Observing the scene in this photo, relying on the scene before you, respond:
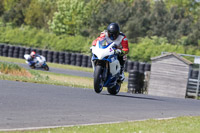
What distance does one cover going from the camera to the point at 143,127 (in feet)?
24.9

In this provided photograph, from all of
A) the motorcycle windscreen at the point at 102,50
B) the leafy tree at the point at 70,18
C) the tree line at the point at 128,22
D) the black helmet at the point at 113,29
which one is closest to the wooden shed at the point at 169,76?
the black helmet at the point at 113,29

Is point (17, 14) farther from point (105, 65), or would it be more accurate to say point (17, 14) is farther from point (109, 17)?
point (105, 65)

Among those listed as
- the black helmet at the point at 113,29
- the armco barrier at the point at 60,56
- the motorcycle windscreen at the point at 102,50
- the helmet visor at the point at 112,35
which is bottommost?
the armco barrier at the point at 60,56

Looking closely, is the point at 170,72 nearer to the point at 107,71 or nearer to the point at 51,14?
the point at 107,71

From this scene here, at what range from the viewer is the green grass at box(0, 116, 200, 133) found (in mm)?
6758

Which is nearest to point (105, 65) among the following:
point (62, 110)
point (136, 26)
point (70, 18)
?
point (62, 110)

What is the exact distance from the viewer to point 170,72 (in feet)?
74.6

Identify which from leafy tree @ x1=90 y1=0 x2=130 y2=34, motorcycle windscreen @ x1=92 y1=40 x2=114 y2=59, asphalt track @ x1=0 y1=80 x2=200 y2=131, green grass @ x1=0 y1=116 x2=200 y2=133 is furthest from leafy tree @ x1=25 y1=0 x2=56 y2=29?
green grass @ x1=0 y1=116 x2=200 y2=133

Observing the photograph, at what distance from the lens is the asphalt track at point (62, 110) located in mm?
7195

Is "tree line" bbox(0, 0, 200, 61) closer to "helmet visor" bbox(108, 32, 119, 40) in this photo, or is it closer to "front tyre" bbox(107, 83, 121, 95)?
"front tyre" bbox(107, 83, 121, 95)

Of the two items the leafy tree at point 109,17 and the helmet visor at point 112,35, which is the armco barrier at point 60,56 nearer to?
the helmet visor at point 112,35

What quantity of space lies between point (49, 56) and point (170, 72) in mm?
18557

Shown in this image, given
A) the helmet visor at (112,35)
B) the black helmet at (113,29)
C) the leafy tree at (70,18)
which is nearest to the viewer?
the black helmet at (113,29)

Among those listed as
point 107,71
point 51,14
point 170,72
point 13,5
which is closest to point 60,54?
Answer: point 170,72
